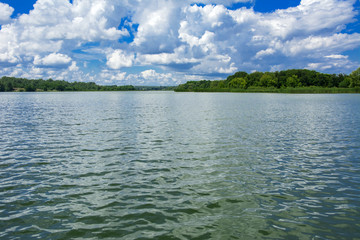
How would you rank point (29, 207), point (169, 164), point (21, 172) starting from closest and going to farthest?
point (29, 207) → point (21, 172) → point (169, 164)

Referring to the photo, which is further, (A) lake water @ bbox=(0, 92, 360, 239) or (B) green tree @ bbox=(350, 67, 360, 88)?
(B) green tree @ bbox=(350, 67, 360, 88)

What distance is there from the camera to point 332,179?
1223 cm

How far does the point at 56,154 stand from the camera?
17203 mm

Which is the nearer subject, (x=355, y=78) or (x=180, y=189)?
(x=180, y=189)

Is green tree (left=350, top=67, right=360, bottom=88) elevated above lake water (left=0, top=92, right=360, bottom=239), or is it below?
above

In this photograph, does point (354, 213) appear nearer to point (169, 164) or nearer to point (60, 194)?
point (169, 164)

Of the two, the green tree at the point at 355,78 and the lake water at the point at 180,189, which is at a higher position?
the green tree at the point at 355,78

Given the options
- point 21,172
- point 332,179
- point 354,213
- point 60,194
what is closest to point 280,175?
point 332,179

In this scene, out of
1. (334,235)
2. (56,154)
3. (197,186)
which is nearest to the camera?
(334,235)

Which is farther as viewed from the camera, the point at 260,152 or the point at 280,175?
the point at 260,152

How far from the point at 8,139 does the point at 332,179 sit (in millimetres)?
24968

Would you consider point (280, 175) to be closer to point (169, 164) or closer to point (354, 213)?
point (354, 213)

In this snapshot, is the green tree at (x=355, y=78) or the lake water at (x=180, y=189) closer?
the lake water at (x=180, y=189)

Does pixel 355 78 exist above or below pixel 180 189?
above
